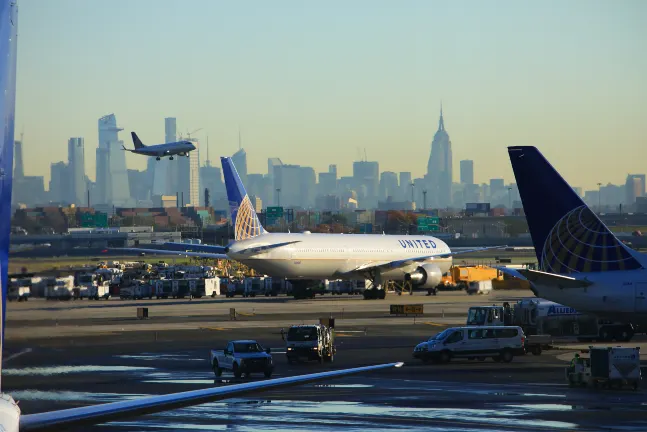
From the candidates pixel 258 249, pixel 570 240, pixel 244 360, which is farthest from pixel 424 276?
pixel 244 360

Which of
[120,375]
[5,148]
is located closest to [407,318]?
[120,375]

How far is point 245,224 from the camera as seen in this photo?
107062 mm

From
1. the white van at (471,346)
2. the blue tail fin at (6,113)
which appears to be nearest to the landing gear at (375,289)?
the white van at (471,346)

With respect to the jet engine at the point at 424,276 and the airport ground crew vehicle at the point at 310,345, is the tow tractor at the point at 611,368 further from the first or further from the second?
the jet engine at the point at 424,276

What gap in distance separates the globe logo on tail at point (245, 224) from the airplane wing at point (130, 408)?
9084 centimetres

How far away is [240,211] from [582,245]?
2468 inches

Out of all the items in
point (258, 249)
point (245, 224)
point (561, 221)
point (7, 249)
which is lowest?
point (7, 249)

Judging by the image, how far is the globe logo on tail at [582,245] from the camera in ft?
158

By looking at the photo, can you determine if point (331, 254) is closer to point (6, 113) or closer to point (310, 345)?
point (310, 345)

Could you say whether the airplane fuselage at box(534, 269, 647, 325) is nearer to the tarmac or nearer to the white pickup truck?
the tarmac

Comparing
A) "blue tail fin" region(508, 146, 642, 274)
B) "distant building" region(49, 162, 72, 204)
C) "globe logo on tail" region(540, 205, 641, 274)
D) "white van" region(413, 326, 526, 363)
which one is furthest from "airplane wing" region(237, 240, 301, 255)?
"distant building" region(49, 162, 72, 204)

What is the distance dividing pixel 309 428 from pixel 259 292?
9968 centimetres

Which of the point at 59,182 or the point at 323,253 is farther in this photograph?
the point at 323,253

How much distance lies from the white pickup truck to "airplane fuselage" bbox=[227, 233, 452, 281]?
164ft
